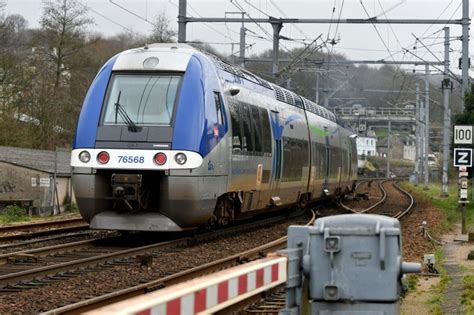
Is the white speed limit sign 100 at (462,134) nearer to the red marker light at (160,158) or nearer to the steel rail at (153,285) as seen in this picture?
the steel rail at (153,285)


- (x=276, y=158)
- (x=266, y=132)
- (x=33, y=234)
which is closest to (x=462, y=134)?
(x=276, y=158)

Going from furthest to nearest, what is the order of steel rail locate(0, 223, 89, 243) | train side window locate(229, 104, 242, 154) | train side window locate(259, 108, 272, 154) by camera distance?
train side window locate(259, 108, 272, 154) < train side window locate(229, 104, 242, 154) < steel rail locate(0, 223, 89, 243)

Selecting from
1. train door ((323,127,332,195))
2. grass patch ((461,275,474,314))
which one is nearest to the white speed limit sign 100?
train door ((323,127,332,195))

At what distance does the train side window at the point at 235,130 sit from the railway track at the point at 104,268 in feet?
5.79

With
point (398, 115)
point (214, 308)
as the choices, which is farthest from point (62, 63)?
point (398, 115)

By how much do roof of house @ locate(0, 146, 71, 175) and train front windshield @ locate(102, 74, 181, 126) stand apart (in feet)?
43.7

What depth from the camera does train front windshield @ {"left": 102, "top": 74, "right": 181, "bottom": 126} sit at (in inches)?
511

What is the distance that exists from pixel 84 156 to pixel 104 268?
2.95 m

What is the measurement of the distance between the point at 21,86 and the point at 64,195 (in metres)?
8.38

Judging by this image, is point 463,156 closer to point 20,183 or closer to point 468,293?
point 468,293

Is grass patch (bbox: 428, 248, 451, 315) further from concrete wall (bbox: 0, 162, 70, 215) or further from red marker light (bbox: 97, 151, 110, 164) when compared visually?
concrete wall (bbox: 0, 162, 70, 215)

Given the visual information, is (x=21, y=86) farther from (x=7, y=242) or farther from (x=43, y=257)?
(x=43, y=257)

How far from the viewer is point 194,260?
456 inches

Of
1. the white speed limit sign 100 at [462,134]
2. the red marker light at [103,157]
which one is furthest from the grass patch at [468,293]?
the white speed limit sign 100 at [462,134]
